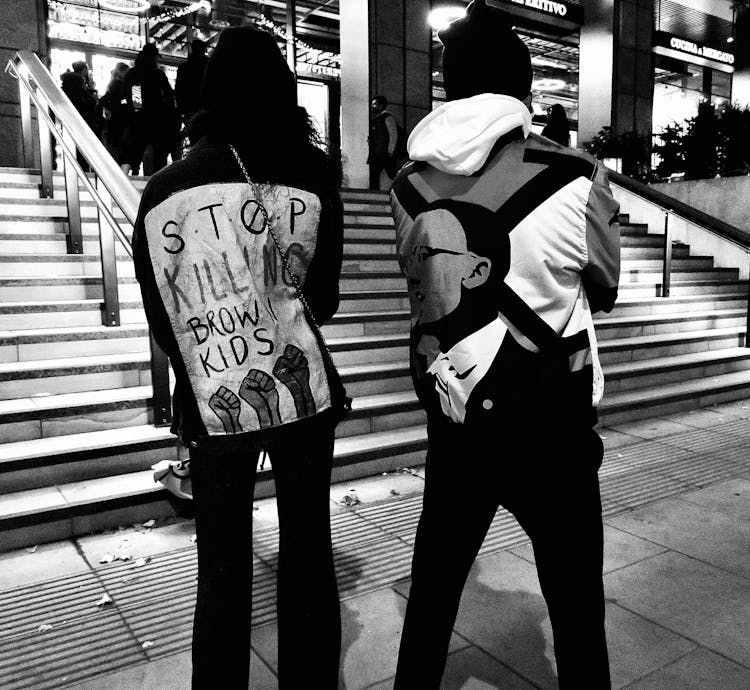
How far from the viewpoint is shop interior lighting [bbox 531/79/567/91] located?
60.4ft

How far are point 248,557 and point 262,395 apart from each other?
1.32 feet

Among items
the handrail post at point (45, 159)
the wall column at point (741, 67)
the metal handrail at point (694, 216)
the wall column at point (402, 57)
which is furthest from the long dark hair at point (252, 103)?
the wall column at point (741, 67)

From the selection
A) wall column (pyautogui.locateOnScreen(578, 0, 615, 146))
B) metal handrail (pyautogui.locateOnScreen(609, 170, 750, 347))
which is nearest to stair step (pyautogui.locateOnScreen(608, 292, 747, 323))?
metal handrail (pyautogui.locateOnScreen(609, 170, 750, 347))

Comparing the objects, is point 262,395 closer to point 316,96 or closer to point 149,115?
point 149,115

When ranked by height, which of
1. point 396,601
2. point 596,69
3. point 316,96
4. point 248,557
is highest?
point 596,69

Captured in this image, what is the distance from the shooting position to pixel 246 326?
63.0 inches

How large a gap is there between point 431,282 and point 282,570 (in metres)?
0.79

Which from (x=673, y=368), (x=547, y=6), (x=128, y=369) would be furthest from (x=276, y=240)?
(x=547, y=6)

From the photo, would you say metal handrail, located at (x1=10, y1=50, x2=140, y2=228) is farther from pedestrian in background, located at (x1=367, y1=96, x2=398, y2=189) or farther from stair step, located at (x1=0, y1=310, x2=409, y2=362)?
pedestrian in background, located at (x1=367, y1=96, x2=398, y2=189)

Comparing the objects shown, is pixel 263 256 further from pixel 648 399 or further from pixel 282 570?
→ pixel 648 399

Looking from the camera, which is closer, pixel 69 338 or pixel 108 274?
→ pixel 69 338

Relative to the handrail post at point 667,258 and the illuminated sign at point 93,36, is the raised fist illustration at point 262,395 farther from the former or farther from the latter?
the illuminated sign at point 93,36

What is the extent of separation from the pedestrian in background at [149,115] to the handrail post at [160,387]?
4.51 metres

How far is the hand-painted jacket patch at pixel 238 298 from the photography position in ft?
5.11
